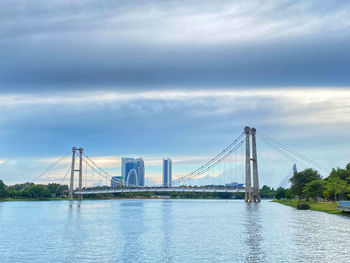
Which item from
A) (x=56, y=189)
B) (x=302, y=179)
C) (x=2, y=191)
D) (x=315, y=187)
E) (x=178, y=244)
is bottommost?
(x=178, y=244)

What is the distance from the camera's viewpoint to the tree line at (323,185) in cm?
7819

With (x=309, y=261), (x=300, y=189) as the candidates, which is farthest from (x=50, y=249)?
(x=300, y=189)

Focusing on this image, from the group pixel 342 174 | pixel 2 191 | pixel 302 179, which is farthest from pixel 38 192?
pixel 342 174

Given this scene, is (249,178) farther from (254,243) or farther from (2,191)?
(2,191)

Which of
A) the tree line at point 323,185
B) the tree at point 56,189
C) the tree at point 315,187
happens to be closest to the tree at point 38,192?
the tree at point 56,189

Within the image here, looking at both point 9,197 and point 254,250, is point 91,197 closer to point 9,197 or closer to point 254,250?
point 9,197

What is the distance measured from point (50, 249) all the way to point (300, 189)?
78224 mm

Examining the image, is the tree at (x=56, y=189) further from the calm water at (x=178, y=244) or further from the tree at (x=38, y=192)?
the calm water at (x=178, y=244)

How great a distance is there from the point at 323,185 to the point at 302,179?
13.7 m

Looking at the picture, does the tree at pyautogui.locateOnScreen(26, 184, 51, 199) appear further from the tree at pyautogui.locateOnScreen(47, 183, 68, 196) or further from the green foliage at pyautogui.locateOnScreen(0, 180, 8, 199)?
the green foliage at pyautogui.locateOnScreen(0, 180, 8, 199)

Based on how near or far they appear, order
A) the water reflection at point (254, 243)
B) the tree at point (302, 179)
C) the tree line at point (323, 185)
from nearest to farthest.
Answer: the water reflection at point (254, 243)
the tree line at point (323, 185)
the tree at point (302, 179)

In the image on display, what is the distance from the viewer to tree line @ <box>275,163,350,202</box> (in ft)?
257

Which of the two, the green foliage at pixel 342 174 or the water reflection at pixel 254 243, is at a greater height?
the green foliage at pixel 342 174

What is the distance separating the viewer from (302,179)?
10069 cm
